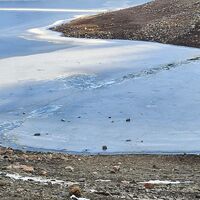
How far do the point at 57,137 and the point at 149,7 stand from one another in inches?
1506

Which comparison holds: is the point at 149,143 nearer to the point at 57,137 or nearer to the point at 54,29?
the point at 57,137

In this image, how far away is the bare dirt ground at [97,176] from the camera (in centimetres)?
649

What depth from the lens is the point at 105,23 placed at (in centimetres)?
4259

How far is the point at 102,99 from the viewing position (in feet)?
52.9

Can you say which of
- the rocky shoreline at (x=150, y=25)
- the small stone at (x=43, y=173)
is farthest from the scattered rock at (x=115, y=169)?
the rocky shoreline at (x=150, y=25)

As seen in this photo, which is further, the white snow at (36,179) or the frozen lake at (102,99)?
the frozen lake at (102,99)

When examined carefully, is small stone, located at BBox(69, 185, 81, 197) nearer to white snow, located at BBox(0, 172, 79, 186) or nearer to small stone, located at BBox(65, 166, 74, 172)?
white snow, located at BBox(0, 172, 79, 186)

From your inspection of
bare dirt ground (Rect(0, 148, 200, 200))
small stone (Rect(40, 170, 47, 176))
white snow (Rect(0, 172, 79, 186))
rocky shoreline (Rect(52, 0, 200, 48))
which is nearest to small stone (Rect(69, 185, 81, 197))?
bare dirt ground (Rect(0, 148, 200, 200))

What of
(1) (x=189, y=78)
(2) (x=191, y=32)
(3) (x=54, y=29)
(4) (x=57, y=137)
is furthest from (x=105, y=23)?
(4) (x=57, y=137)

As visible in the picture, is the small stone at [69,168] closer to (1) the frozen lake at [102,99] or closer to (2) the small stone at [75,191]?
(1) the frozen lake at [102,99]

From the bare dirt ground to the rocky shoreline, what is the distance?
17.6m

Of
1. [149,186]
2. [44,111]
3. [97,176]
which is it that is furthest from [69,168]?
[44,111]

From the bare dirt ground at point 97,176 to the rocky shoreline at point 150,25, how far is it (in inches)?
694

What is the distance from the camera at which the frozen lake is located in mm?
12312
